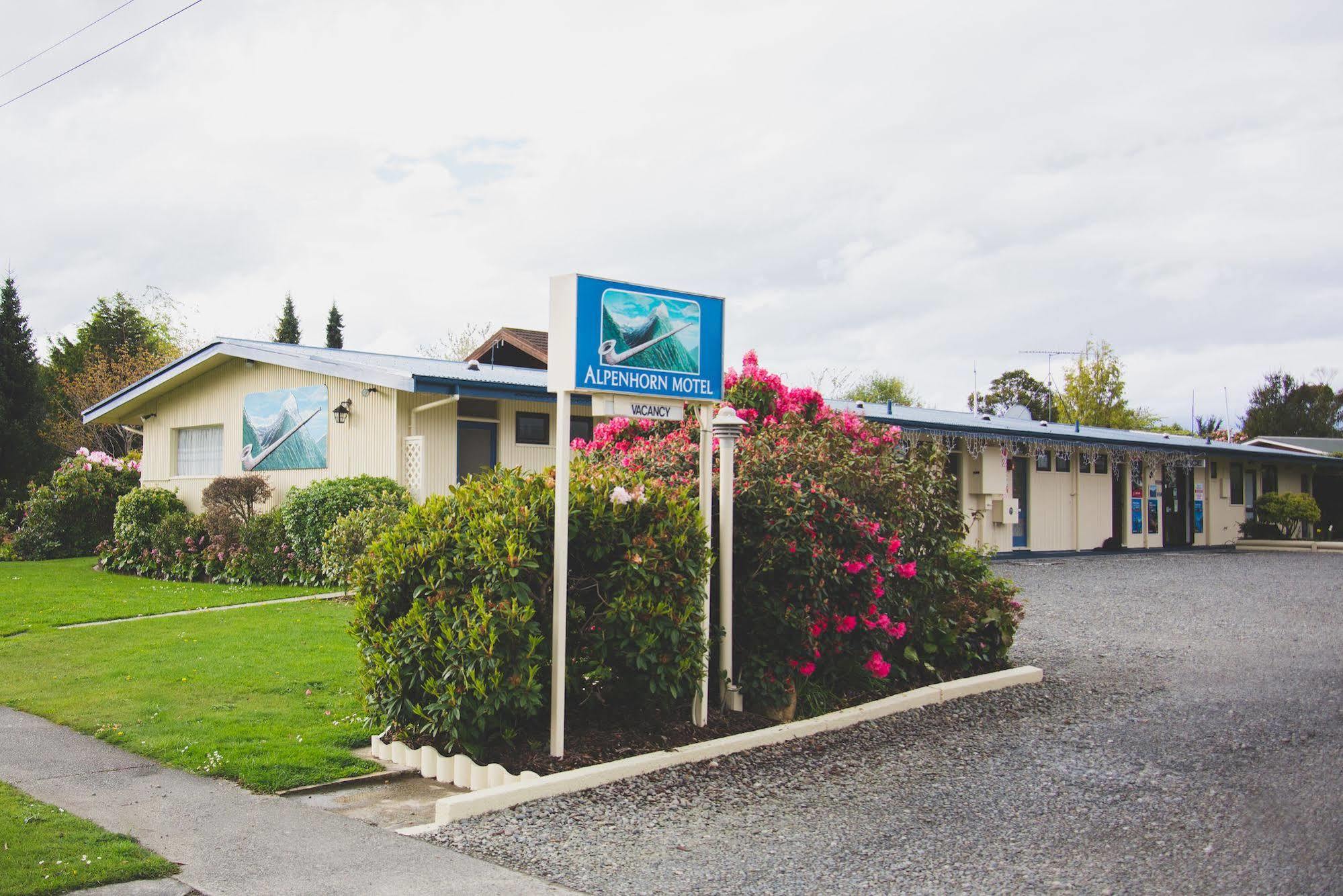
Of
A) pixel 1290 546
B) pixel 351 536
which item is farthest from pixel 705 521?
pixel 1290 546

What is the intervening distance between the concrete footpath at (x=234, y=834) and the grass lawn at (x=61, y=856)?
0.12m

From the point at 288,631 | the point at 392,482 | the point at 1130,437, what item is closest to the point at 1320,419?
the point at 1130,437

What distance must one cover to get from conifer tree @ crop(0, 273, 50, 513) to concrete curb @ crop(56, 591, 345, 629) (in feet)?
55.7

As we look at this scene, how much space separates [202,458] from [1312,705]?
60.5ft

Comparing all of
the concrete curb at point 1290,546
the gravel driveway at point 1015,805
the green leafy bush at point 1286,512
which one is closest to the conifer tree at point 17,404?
the gravel driveway at point 1015,805

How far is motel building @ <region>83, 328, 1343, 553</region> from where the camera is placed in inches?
635

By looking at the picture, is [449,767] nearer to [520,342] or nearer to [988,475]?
[988,475]

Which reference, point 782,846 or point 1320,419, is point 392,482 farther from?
point 1320,419

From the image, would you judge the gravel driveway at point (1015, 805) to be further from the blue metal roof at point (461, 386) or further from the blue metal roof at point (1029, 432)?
the blue metal roof at point (1029, 432)

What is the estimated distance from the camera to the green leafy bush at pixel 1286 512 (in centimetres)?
2888

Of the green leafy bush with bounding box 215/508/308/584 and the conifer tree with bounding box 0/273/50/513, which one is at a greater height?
the conifer tree with bounding box 0/273/50/513

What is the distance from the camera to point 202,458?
20156 millimetres

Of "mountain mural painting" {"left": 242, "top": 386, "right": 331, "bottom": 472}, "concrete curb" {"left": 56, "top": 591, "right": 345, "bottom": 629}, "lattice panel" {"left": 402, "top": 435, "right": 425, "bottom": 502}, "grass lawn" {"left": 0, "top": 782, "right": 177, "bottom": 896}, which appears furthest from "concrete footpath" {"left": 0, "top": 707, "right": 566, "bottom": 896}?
"mountain mural painting" {"left": 242, "top": 386, "right": 331, "bottom": 472}

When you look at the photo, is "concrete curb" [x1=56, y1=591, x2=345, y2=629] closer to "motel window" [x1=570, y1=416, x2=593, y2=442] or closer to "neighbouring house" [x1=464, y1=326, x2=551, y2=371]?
"motel window" [x1=570, y1=416, x2=593, y2=442]
